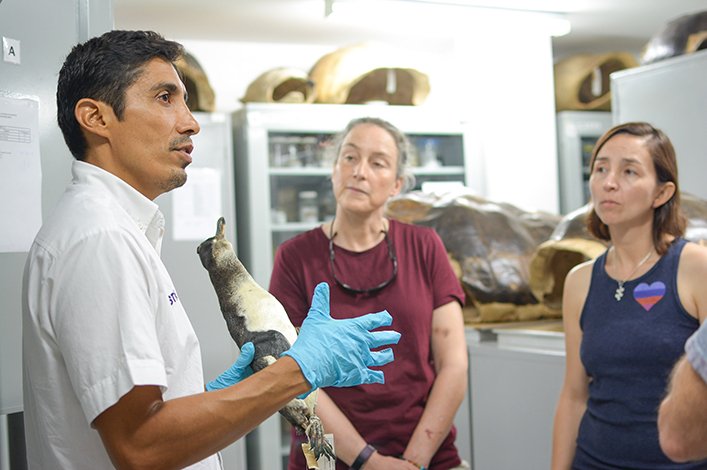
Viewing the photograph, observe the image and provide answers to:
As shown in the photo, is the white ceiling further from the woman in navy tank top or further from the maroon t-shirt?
the maroon t-shirt

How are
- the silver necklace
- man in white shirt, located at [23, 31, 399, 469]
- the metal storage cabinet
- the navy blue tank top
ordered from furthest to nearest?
the metal storage cabinet, the silver necklace, the navy blue tank top, man in white shirt, located at [23, 31, 399, 469]

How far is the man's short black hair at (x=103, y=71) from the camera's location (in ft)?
3.67

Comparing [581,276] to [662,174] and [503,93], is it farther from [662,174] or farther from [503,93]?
[503,93]

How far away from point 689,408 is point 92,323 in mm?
802

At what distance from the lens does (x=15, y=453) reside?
70.2 inches

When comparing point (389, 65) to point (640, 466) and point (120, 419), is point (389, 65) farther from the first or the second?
point (120, 419)

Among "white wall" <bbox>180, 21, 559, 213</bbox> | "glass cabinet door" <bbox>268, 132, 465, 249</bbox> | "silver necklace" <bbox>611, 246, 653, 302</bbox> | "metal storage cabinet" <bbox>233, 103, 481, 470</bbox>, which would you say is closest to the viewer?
"silver necklace" <bbox>611, 246, 653, 302</bbox>

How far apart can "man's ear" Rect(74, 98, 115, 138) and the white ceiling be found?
3831 millimetres

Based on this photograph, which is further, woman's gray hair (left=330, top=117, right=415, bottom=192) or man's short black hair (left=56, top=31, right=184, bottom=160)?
woman's gray hair (left=330, top=117, right=415, bottom=192)

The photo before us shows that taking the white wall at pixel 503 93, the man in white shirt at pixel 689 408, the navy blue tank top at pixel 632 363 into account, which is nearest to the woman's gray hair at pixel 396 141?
the navy blue tank top at pixel 632 363

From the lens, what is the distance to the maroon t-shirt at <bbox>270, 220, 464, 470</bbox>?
1896mm

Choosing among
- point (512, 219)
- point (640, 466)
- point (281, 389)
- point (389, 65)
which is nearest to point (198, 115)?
point (389, 65)

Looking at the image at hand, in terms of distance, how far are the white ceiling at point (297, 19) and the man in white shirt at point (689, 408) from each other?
393 cm

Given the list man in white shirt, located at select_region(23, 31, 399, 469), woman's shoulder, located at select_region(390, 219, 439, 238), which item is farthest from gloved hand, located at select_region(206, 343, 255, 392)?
woman's shoulder, located at select_region(390, 219, 439, 238)
